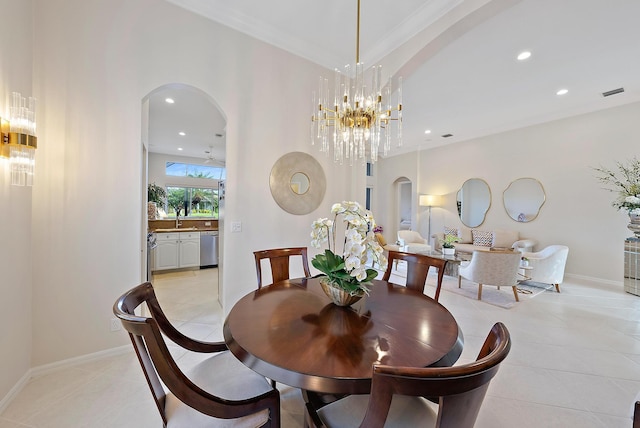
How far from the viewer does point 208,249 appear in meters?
5.61

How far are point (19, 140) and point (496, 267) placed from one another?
497cm

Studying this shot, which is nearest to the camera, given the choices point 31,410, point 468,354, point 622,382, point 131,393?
point 31,410

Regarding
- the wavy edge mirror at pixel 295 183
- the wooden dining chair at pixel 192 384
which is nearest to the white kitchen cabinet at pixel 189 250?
the wavy edge mirror at pixel 295 183

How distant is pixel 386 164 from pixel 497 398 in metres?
7.74

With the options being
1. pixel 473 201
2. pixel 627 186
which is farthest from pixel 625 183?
pixel 473 201

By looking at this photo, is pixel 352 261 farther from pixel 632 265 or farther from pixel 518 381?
pixel 632 265

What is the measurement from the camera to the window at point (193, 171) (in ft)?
21.9

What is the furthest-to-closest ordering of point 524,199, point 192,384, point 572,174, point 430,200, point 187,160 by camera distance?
1. point 430,200
2. point 187,160
3. point 524,199
4. point 572,174
5. point 192,384

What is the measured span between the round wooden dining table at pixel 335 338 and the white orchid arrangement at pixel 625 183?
4863mm

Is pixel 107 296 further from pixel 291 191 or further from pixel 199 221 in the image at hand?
pixel 199 221

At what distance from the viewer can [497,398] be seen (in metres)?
1.83

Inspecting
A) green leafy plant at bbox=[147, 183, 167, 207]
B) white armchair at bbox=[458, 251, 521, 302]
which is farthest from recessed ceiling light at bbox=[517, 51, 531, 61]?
green leafy plant at bbox=[147, 183, 167, 207]

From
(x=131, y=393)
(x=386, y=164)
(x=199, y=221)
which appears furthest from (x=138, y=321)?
(x=386, y=164)

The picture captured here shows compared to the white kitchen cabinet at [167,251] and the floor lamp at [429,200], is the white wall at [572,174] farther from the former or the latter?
the white kitchen cabinet at [167,251]
